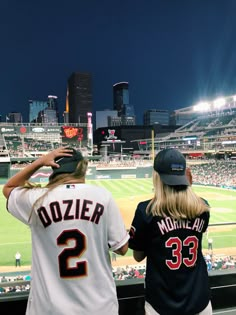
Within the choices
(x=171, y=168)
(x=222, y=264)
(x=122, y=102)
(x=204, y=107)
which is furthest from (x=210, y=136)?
(x=122, y=102)

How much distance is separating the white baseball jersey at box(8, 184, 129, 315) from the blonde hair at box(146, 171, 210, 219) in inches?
9.3

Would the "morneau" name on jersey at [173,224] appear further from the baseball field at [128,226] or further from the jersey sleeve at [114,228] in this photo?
the baseball field at [128,226]

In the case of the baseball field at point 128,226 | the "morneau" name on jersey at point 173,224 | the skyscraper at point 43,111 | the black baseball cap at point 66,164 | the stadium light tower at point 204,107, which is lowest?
the baseball field at point 128,226

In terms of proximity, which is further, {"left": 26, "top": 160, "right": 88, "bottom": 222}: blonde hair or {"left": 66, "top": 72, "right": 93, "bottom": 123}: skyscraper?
{"left": 66, "top": 72, "right": 93, "bottom": 123}: skyscraper

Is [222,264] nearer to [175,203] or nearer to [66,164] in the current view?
[175,203]

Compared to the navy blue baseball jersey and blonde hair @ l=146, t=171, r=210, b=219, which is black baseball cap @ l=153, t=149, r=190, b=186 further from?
the navy blue baseball jersey

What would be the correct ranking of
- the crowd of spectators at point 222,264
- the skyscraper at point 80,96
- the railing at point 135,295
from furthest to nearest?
1. the skyscraper at point 80,96
2. the crowd of spectators at point 222,264
3. the railing at point 135,295

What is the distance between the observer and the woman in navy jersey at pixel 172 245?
1303 millimetres

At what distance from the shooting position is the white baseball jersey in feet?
3.72

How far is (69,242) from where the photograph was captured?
1.13 meters

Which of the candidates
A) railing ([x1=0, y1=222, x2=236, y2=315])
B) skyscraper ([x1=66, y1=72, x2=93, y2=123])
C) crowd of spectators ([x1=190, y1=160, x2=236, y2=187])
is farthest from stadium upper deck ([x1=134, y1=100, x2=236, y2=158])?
skyscraper ([x1=66, y1=72, x2=93, y2=123])

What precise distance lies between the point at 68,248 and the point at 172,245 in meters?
0.45

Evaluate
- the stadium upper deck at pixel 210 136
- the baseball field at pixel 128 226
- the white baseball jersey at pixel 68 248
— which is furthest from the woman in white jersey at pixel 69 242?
the stadium upper deck at pixel 210 136

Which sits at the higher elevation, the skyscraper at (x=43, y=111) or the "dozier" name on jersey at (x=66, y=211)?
the skyscraper at (x=43, y=111)
